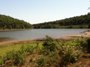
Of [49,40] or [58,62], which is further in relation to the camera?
[49,40]

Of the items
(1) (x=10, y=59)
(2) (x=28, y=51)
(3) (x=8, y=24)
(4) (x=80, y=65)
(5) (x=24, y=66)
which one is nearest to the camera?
(4) (x=80, y=65)

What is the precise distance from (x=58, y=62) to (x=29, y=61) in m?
2.24

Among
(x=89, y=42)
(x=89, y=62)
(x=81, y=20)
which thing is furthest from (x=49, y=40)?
(x=81, y=20)

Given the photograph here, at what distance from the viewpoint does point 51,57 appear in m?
13.1

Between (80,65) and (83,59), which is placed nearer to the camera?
(80,65)

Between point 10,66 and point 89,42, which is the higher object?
point 89,42

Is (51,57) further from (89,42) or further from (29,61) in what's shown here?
(89,42)

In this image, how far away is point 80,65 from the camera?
11.4m

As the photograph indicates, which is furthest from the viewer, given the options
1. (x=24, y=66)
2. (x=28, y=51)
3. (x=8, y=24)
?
(x=8, y=24)

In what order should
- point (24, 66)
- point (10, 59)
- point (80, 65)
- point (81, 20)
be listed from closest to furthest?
point (80, 65) < point (24, 66) < point (10, 59) < point (81, 20)

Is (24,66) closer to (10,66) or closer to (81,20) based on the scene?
(10,66)

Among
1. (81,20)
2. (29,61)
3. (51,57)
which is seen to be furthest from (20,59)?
(81,20)

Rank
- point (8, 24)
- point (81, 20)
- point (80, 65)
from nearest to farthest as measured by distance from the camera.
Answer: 1. point (80, 65)
2. point (8, 24)
3. point (81, 20)

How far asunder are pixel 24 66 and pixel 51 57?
173 centimetres
